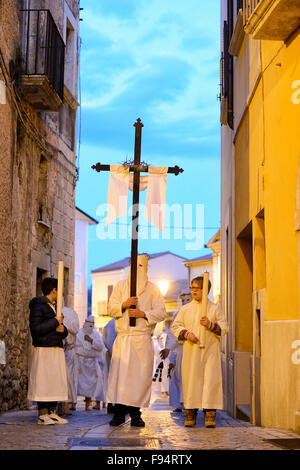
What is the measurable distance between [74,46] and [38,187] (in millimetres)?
5053

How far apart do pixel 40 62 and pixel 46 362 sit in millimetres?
6950

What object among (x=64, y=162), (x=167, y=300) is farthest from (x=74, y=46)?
(x=167, y=300)

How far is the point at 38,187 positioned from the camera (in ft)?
52.1

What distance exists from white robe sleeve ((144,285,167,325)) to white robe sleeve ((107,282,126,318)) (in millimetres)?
320

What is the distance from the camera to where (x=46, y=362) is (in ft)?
28.9

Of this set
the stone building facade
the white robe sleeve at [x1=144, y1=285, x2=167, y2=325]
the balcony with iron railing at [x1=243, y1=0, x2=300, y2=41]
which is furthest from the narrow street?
the balcony with iron railing at [x1=243, y1=0, x2=300, y2=41]

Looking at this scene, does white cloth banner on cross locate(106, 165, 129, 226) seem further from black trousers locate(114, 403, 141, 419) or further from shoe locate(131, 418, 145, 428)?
shoe locate(131, 418, 145, 428)

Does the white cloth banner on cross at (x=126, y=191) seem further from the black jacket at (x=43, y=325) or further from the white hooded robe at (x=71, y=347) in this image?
the white hooded robe at (x=71, y=347)

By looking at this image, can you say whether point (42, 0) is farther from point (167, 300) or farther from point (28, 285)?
point (167, 300)

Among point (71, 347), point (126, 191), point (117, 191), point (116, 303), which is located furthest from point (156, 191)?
point (71, 347)

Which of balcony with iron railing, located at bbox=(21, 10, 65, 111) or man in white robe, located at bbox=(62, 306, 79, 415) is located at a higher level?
balcony with iron railing, located at bbox=(21, 10, 65, 111)

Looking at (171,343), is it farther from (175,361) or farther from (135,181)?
(135,181)

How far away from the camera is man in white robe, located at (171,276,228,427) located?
8.86m

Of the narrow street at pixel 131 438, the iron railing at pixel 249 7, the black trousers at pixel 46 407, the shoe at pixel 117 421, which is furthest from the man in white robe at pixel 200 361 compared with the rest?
the iron railing at pixel 249 7
